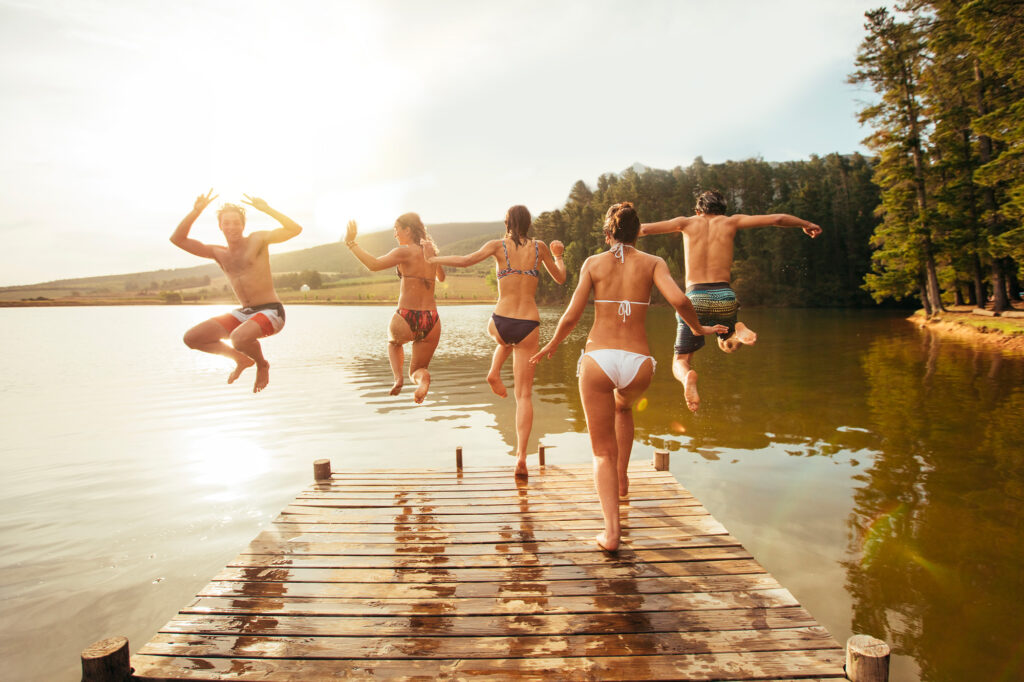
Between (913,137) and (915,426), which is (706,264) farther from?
(913,137)

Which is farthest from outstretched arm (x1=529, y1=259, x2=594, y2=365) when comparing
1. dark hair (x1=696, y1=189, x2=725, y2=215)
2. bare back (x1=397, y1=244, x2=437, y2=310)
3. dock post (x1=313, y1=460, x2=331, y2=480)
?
dock post (x1=313, y1=460, x2=331, y2=480)

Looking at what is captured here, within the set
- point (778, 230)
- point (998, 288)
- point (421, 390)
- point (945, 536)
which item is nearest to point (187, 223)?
point (421, 390)

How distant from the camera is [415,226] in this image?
7035 millimetres

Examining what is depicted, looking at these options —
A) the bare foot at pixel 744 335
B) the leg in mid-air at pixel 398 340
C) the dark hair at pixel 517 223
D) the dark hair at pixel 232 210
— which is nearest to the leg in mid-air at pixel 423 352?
the leg in mid-air at pixel 398 340

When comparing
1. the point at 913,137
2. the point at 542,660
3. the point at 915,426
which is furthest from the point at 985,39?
the point at 542,660

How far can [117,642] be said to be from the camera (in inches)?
146

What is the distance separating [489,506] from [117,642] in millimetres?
3830

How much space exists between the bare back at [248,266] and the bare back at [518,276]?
2.75 meters

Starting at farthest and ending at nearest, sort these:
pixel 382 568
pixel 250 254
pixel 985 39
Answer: pixel 985 39, pixel 250 254, pixel 382 568

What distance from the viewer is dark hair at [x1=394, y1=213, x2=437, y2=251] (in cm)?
699

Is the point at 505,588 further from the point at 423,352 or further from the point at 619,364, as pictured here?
the point at 423,352

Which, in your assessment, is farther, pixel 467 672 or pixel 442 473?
pixel 442 473

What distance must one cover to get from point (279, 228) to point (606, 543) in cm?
495

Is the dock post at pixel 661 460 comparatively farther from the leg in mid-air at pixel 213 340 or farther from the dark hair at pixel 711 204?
the leg in mid-air at pixel 213 340
